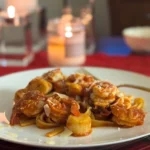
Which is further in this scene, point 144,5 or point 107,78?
point 144,5

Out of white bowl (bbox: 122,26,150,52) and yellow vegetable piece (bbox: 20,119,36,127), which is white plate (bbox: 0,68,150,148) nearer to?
yellow vegetable piece (bbox: 20,119,36,127)

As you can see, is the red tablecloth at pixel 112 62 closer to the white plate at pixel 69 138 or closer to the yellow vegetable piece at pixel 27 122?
the white plate at pixel 69 138

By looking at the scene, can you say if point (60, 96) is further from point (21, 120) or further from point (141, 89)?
point (141, 89)

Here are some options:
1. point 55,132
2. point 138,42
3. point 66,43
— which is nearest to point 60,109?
point 55,132

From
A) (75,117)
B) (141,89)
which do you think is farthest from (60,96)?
(141,89)

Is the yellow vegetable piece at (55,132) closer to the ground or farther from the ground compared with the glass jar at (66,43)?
closer to the ground

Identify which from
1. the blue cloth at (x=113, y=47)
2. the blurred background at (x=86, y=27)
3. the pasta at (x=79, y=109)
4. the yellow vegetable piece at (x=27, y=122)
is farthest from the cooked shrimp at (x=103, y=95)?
the blue cloth at (x=113, y=47)
